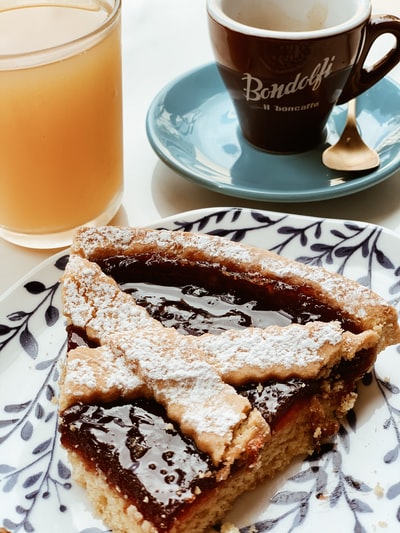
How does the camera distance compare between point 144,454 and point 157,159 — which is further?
point 157,159

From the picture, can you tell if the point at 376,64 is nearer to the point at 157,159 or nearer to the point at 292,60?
the point at 292,60

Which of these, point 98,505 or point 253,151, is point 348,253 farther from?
point 98,505

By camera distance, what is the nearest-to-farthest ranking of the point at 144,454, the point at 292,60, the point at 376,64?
the point at 144,454
the point at 292,60
the point at 376,64

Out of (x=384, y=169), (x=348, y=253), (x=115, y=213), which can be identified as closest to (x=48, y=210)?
(x=115, y=213)

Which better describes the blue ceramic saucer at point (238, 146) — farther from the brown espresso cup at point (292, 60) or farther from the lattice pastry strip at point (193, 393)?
the lattice pastry strip at point (193, 393)

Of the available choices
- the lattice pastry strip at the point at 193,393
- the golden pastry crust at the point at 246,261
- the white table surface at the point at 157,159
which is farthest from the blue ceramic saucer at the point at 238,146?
the lattice pastry strip at the point at 193,393

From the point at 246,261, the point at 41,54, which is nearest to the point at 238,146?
the point at 246,261

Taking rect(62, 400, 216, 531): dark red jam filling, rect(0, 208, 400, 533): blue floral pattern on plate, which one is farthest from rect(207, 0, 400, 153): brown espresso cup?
rect(62, 400, 216, 531): dark red jam filling
